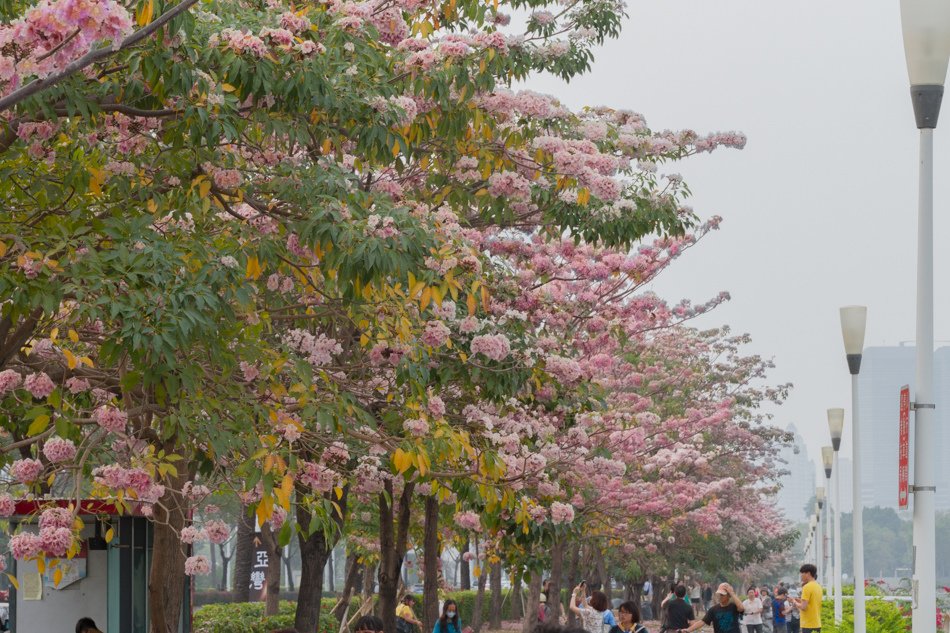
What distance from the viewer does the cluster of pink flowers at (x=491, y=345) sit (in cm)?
1055

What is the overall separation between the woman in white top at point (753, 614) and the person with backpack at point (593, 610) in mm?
3014

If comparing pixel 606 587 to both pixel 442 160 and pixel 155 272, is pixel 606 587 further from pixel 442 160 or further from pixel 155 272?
pixel 155 272

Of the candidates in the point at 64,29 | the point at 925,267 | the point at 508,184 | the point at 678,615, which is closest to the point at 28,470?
the point at 508,184

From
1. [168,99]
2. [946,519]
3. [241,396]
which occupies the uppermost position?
[168,99]

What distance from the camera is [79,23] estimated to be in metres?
4.09

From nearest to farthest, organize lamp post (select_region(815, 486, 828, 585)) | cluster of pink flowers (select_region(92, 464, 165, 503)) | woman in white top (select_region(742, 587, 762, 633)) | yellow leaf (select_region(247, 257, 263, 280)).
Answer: cluster of pink flowers (select_region(92, 464, 165, 503))
yellow leaf (select_region(247, 257, 263, 280))
woman in white top (select_region(742, 587, 762, 633))
lamp post (select_region(815, 486, 828, 585))

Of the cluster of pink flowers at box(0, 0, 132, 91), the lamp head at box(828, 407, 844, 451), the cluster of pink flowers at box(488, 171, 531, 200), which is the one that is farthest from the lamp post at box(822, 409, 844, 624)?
the cluster of pink flowers at box(0, 0, 132, 91)

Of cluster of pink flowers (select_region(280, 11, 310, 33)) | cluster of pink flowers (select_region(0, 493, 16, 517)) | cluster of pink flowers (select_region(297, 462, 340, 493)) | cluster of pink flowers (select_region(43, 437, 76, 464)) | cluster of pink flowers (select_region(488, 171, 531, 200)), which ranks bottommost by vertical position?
cluster of pink flowers (select_region(0, 493, 16, 517))

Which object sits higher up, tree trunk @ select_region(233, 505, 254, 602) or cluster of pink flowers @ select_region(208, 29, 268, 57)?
cluster of pink flowers @ select_region(208, 29, 268, 57)

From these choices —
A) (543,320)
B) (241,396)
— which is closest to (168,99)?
(241,396)

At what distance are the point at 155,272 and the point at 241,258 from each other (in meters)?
1.03

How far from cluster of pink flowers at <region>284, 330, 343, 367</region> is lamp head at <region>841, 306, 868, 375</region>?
26.0 feet

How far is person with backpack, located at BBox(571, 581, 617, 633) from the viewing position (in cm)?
1320

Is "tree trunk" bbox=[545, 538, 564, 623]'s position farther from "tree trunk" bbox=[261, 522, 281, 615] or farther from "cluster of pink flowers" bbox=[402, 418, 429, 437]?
"cluster of pink flowers" bbox=[402, 418, 429, 437]
